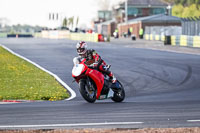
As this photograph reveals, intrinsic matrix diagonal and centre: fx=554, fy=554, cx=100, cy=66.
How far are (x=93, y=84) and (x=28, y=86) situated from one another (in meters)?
5.99

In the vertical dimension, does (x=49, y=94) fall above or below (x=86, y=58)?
below

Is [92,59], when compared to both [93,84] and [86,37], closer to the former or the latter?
[93,84]

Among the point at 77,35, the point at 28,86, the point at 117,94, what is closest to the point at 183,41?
the point at 28,86

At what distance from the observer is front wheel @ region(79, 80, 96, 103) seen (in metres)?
12.3

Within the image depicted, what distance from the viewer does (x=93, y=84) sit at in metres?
12.6

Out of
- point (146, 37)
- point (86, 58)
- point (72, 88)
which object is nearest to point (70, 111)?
point (86, 58)

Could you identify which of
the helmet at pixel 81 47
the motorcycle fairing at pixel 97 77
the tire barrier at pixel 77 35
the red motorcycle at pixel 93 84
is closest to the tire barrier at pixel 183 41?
the tire barrier at pixel 77 35

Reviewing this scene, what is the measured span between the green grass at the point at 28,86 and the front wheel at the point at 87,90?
8.51ft

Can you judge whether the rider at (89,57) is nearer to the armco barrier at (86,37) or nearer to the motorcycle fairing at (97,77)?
the motorcycle fairing at (97,77)

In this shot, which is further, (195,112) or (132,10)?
(132,10)

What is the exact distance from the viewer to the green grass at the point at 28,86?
1538 cm

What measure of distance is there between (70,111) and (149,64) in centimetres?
1840

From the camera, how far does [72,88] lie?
728 inches

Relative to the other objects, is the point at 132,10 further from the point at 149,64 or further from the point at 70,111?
the point at 70,111
